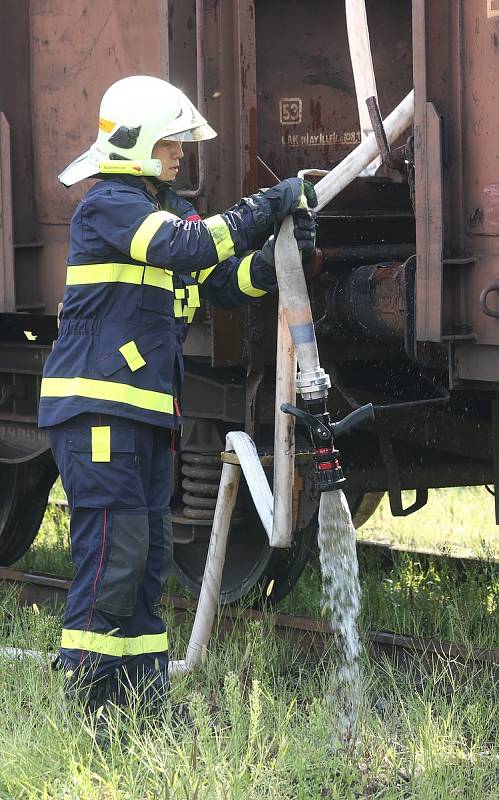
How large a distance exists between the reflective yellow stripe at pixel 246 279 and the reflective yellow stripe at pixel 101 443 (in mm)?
714

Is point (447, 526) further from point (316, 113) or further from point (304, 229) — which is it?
point (304, 229)

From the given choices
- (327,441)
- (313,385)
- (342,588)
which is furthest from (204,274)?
(342,588)

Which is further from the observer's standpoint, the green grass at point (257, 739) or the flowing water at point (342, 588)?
the flowing water at point (342, 588)

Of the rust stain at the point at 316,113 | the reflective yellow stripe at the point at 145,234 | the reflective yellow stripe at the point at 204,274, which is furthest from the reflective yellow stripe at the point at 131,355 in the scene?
the rust stain at the point at 316,113

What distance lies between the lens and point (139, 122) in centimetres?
436

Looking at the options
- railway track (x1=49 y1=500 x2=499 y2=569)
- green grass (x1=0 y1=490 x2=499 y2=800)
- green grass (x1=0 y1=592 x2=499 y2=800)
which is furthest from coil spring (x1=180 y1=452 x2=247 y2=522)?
railway track (x1=49 y1=500 x2=499 y2=569)

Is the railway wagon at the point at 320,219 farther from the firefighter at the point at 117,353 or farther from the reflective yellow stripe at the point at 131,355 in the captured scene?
the reflective yellow stripe at the point at 131,355

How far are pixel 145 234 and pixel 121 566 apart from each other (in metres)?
1.06

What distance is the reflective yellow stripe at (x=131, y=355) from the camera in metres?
4.36

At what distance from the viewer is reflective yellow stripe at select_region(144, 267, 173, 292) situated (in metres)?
4.43

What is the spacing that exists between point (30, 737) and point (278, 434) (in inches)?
49.9

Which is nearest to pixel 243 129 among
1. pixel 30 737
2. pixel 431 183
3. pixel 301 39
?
pixel 301 39

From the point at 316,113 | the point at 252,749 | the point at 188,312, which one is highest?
the point at 316,113

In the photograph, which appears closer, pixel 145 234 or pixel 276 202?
pixel 145 234
